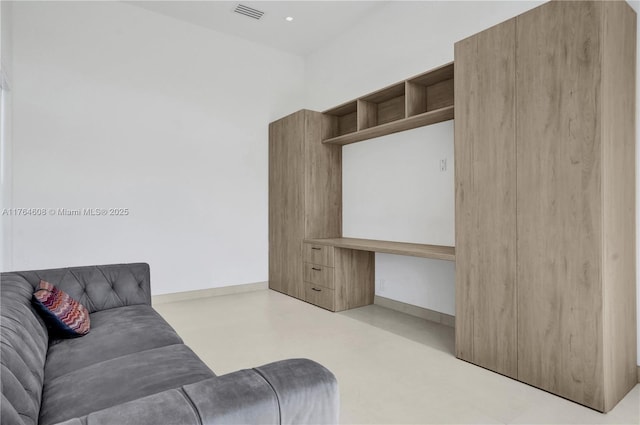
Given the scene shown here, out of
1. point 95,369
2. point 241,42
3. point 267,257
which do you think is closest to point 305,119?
point 241,42

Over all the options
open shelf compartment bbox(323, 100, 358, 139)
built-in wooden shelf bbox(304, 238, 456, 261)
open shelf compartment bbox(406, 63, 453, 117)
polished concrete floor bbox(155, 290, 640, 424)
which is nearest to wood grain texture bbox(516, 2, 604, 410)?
polished concrete floor bbox(155, 290, 640, 424)

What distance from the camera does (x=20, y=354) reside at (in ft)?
4.11

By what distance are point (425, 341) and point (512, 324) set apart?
Result: 2.76 ft

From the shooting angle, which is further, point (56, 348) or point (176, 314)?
point (176, 314)

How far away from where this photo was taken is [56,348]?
1851mm

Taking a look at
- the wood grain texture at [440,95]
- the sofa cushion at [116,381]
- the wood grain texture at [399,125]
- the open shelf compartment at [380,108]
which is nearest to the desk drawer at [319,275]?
the wood grain texture at [399,125]

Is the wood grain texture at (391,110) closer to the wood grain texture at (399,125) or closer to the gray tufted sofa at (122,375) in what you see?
the wood grain texture at (399,125)

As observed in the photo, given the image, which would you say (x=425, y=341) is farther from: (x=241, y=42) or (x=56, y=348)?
(x=241, y=42)

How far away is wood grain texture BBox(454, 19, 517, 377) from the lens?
2.32 metres

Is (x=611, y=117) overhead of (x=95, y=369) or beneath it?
overhead

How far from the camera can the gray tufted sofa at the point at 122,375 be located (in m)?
0.82

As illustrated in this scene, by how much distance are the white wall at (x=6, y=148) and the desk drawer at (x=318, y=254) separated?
2939mm

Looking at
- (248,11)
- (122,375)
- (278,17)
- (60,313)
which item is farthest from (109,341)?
(278,17)

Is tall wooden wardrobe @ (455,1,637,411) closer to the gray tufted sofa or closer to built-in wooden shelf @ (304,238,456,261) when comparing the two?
built-in wooden shelf @ (304,238,456,261)
